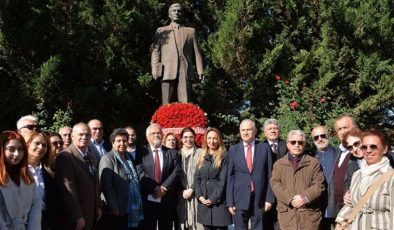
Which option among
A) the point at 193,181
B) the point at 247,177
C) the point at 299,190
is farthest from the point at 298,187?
the point at 193,181

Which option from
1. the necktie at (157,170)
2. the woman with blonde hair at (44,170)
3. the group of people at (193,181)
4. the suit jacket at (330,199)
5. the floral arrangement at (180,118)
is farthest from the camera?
the floral arrangement at (180,118)

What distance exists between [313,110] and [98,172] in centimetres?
625

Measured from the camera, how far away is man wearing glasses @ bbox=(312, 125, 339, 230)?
18.0ft

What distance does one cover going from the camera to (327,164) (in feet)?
18.9

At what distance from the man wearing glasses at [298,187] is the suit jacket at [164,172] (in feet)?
4.25

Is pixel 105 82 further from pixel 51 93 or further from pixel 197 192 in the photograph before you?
pixel 197 192

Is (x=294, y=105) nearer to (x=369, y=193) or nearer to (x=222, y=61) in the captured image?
(x=222, y=61)

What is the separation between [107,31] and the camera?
11492mm

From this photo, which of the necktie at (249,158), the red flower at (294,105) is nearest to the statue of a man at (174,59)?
the red flower at (294,105)

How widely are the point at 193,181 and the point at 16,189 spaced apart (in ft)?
9.40

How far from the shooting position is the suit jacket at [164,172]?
6132mm

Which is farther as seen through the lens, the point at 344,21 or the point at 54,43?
the point at 344,21

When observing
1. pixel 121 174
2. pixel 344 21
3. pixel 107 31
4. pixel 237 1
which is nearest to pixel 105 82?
pixel 107 31

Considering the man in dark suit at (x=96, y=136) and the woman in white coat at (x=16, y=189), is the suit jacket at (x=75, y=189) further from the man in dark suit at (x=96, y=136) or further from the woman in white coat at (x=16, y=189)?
the man in dark suit at (x=96, y=136)
